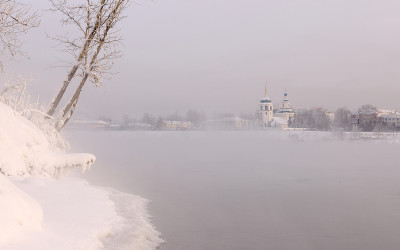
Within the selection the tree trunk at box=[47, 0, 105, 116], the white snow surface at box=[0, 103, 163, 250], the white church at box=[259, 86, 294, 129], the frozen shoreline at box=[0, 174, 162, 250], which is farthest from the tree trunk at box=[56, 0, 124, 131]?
the white church at box=[259, 86, 294, 129]

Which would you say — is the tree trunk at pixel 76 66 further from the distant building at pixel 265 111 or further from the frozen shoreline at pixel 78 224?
the distant building at pixel 265 111

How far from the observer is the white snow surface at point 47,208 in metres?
6.19

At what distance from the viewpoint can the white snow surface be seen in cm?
619

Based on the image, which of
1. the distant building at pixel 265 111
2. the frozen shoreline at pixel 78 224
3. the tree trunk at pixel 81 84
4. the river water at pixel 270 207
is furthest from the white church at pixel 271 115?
the frozen shoreline at pixel 78 224

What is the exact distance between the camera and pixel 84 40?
1512 centimetres

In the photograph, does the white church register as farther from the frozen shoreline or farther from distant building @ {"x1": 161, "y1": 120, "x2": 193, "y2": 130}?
the frozen shoreline

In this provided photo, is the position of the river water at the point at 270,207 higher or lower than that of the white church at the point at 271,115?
lower

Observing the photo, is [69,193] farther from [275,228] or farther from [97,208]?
[275,228]

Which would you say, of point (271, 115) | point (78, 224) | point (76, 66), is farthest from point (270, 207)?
point (271, 115)

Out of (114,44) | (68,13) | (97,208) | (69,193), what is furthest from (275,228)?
(68,13)

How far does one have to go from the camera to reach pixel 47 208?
865cm

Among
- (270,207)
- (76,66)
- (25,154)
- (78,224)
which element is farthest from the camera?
(76,66)

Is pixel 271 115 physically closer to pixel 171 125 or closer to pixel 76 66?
pixel 171 125

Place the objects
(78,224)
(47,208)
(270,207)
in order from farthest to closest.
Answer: (270,207)
(47,208)
(78,224)
